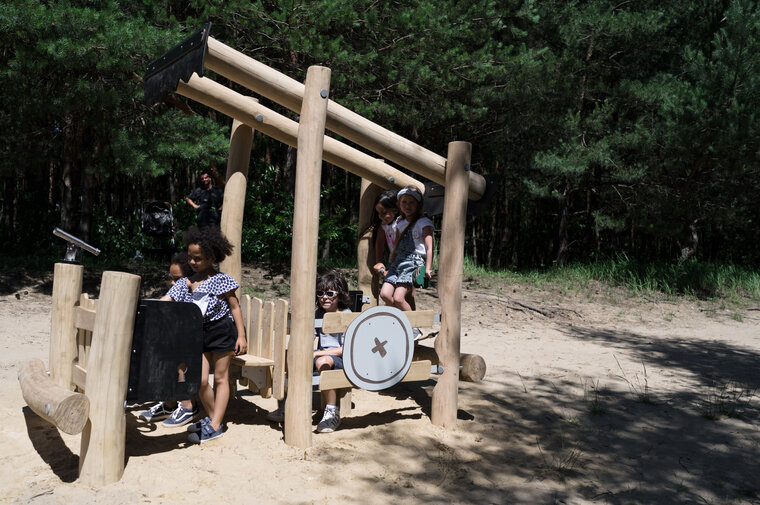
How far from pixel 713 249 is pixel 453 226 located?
17.3 meters

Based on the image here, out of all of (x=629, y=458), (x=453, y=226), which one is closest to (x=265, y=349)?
(x=453, y=226)

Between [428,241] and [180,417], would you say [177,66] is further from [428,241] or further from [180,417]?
[180,417]

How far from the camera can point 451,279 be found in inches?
173

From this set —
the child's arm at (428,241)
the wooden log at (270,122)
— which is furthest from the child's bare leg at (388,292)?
the wooden log at (270,122)

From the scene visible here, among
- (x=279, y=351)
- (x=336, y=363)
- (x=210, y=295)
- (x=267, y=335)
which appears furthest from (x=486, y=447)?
(x=210, y=295)

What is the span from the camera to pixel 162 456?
361 centimetres

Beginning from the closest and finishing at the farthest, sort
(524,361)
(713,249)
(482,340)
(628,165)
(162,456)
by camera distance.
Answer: (162,456), (524,361), (482,340), (628,165), (713,249)

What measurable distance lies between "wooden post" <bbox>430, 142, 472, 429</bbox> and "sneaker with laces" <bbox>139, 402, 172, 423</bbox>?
6.08 ft

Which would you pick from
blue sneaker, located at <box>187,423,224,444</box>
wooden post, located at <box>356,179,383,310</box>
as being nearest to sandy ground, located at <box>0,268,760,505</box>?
blue sneaker, located at <box>187,423,224,444</box>

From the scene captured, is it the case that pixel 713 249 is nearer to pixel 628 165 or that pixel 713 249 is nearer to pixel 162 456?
pixel 628 165

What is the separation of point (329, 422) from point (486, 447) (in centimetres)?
104

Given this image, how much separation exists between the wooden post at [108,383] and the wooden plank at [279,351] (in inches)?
41.0

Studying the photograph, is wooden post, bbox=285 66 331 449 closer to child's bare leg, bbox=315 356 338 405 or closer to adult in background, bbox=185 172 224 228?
child's bare leg, bbox=315 356 338 405

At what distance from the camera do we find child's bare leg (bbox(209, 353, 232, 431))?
3928 millimetres
